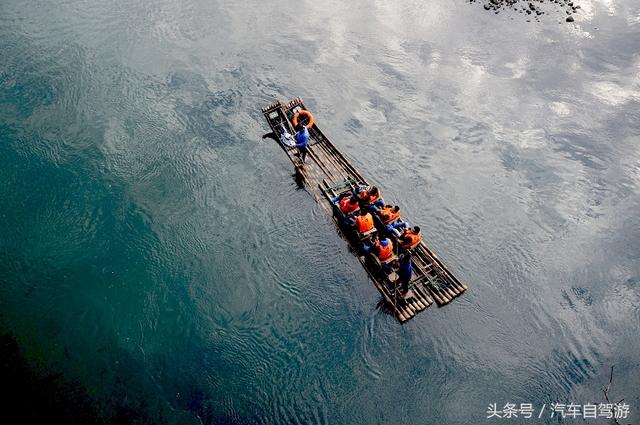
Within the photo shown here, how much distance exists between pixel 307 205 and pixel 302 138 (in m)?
3.13

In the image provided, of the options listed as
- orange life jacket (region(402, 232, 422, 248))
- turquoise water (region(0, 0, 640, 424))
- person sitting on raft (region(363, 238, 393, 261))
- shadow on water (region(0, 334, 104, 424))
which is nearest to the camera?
shadow on water (region(0, 334, 104, 424))

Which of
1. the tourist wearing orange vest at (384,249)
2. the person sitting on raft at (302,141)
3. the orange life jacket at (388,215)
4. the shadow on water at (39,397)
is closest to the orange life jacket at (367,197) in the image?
the orange life jacket at (388,215)

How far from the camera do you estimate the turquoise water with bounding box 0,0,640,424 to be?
1472cm

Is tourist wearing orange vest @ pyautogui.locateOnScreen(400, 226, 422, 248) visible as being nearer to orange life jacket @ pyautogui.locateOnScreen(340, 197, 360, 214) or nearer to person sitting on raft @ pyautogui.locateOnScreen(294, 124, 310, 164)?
orange life jacket @ pyautogui.locateOnScreen(340, 197, 360, 214)

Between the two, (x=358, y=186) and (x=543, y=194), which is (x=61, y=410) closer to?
(x=358, y=186)

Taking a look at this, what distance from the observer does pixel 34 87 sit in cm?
2308

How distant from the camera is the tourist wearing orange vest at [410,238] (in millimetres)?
15711

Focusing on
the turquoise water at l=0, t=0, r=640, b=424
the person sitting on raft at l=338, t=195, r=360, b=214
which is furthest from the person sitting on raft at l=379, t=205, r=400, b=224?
the turquoise water at l=0, t=0, r=640, b=424

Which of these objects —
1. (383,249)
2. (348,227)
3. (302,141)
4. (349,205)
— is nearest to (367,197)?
(349,205)

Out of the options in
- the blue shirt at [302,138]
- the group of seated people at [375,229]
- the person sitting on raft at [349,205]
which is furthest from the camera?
the blue shirt at [302,138]

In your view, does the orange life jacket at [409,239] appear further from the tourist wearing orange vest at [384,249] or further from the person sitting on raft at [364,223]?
the person sitting on raft at [364,223]

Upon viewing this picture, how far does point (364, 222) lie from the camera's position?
53.1 feet

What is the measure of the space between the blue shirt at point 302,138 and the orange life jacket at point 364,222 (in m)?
5.13

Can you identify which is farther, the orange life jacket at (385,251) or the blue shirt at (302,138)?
→ the blue shirt at (302,138)
